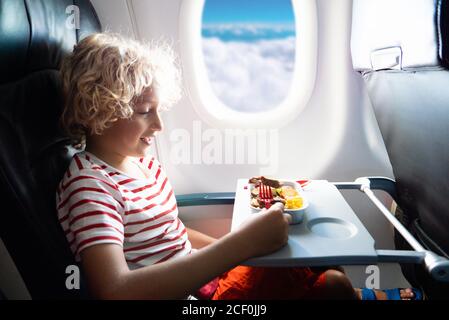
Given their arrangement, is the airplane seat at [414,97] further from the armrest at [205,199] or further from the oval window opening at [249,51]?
the armrest at [205,199]

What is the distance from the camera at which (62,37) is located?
3.38 feet

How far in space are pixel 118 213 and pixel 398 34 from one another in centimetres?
86

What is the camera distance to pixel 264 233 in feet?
2.88

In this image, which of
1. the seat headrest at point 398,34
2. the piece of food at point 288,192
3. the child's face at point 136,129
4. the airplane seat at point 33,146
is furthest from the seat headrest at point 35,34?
the seat headrest at point 398,34

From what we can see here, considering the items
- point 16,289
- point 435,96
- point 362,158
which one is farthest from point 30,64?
point 362,158

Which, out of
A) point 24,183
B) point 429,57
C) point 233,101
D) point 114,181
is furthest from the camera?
point 233,101

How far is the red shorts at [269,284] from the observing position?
0.95 meters

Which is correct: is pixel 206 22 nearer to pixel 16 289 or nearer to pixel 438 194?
pixel 438 194

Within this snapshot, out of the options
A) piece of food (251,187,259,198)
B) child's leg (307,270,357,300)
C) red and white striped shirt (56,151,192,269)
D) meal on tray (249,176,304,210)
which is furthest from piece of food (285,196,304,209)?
red and white striped shirt (56,151,192,269)

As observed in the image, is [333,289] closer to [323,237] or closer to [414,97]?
[323,237]

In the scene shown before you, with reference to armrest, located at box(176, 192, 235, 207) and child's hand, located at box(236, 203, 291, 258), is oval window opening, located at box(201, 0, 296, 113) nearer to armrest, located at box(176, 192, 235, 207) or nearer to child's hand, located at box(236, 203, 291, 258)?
armrest, located at box(176, 192, 235, 207)

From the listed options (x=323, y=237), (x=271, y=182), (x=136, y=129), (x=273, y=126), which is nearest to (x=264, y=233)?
(x=323, y=237)

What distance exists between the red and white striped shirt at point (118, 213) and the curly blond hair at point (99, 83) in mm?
104

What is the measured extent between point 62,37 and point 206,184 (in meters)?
Answer: 0.90
